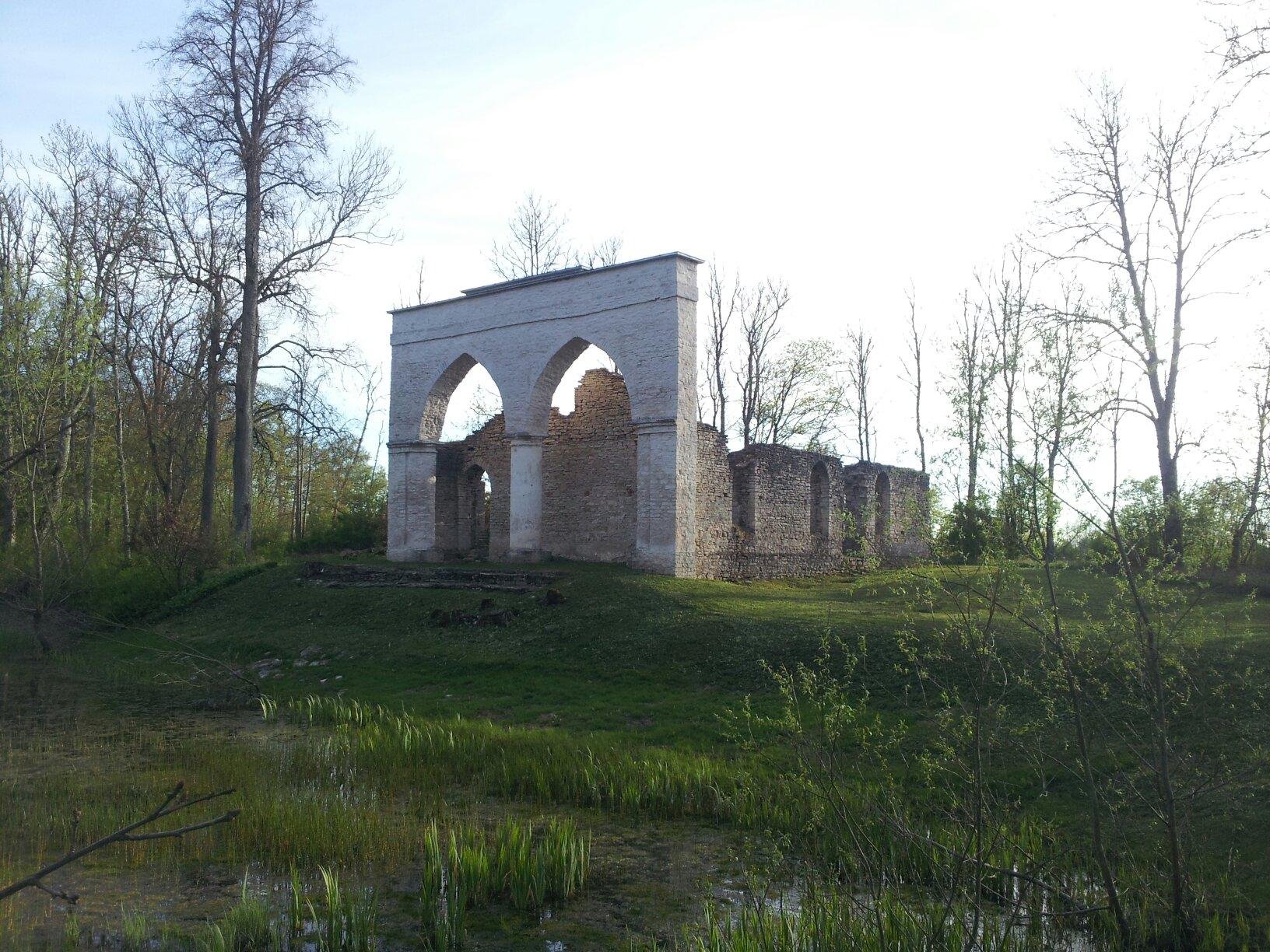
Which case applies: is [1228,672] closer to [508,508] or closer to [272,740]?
[272,740]

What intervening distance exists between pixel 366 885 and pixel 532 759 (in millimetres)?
3231

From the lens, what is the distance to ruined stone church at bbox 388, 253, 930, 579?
1964 cm

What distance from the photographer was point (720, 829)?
784 cm

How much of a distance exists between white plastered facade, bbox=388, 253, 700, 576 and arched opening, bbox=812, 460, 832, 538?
648 cm

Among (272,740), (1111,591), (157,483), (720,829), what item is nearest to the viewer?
(720,829)

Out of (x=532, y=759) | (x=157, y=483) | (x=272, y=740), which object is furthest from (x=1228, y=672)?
(x=157, y=483)

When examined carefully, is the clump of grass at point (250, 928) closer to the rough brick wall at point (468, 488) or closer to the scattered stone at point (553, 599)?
the scattered stone at point (553, 599)

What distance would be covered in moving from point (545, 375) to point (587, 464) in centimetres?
245

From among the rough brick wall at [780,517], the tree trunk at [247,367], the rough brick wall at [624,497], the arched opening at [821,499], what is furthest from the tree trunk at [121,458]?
the arched opening at [821,499]

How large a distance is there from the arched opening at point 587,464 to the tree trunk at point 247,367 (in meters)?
7.55

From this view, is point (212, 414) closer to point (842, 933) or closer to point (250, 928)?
point (250, 928)

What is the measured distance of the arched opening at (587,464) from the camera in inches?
876

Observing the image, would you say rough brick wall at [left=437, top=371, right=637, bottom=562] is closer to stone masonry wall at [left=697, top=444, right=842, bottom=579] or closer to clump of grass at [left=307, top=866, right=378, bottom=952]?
stone masonry wall at [left=697, top=444, right=842, bottom=579]

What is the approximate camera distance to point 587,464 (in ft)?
75.8
